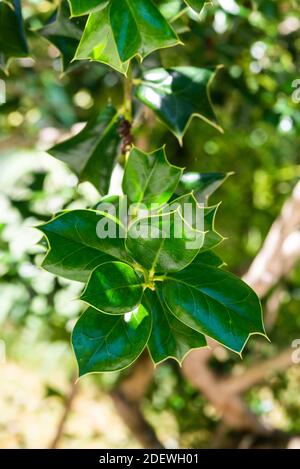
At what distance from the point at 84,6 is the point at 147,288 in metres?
0.25

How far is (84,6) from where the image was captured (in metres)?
0.56

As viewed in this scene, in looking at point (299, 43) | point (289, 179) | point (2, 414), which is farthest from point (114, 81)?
point (2, 414)

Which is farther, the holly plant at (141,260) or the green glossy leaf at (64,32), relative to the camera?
the green glossy leaf at (64,32)

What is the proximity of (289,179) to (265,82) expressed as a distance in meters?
0.37

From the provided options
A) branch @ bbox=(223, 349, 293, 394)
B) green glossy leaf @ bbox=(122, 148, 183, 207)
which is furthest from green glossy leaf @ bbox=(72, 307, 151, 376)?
branch @ bbox=(223, 349, 293, 394)

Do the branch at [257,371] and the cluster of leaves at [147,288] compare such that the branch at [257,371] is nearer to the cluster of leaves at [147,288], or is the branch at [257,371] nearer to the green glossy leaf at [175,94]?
the green glossy leaf at [175,94]

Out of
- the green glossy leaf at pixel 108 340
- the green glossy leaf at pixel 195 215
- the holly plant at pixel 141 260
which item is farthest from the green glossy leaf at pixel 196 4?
the green glossy leaf at pixel 108 340

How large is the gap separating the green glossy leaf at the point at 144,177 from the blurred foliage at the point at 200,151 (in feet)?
0.78

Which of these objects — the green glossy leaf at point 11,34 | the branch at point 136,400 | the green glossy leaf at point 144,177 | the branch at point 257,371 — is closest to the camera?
the green glossy leaf at point 144,177

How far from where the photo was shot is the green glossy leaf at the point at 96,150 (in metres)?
0.82

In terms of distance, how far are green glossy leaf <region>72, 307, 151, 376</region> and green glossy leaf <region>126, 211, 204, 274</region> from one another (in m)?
0.05

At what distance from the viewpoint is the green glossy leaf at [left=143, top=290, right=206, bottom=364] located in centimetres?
62

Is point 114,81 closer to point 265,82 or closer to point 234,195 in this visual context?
point 265,82

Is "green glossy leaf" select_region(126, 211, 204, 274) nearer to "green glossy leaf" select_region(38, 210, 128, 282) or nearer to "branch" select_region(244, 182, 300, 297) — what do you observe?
"green glossy leaf" select_region(38, 210, 128, 282)
